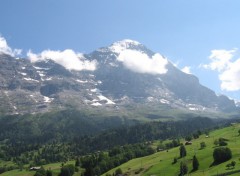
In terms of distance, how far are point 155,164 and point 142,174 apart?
14268 millimetres

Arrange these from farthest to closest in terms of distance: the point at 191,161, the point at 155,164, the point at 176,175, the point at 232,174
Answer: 1. the point at 155,164
2. the point at 191,161
3. the point at 176,175
4. the point at 232,174

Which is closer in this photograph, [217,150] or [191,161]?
[217,150]

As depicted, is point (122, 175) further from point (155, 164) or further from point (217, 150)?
point (217, 150)

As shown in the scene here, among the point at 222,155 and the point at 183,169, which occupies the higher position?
the point at 222,155

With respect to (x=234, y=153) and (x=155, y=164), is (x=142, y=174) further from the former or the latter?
(x=234, y=153)

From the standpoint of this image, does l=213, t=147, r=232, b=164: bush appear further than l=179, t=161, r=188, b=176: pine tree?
Yes

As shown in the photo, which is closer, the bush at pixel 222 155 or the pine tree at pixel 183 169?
the pine tree at pixel 183 169

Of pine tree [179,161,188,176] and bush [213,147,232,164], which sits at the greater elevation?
bush [213,147,232,164]

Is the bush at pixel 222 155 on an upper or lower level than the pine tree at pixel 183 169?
upper

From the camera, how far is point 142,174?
183 meters

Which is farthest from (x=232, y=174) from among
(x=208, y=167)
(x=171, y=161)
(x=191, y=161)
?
(x=171, y=161)

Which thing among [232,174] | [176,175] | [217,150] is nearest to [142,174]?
[176,175]

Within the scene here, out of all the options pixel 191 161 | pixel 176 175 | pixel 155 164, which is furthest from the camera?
pixel 155 164

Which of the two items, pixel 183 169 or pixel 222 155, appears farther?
pixel 222 155
